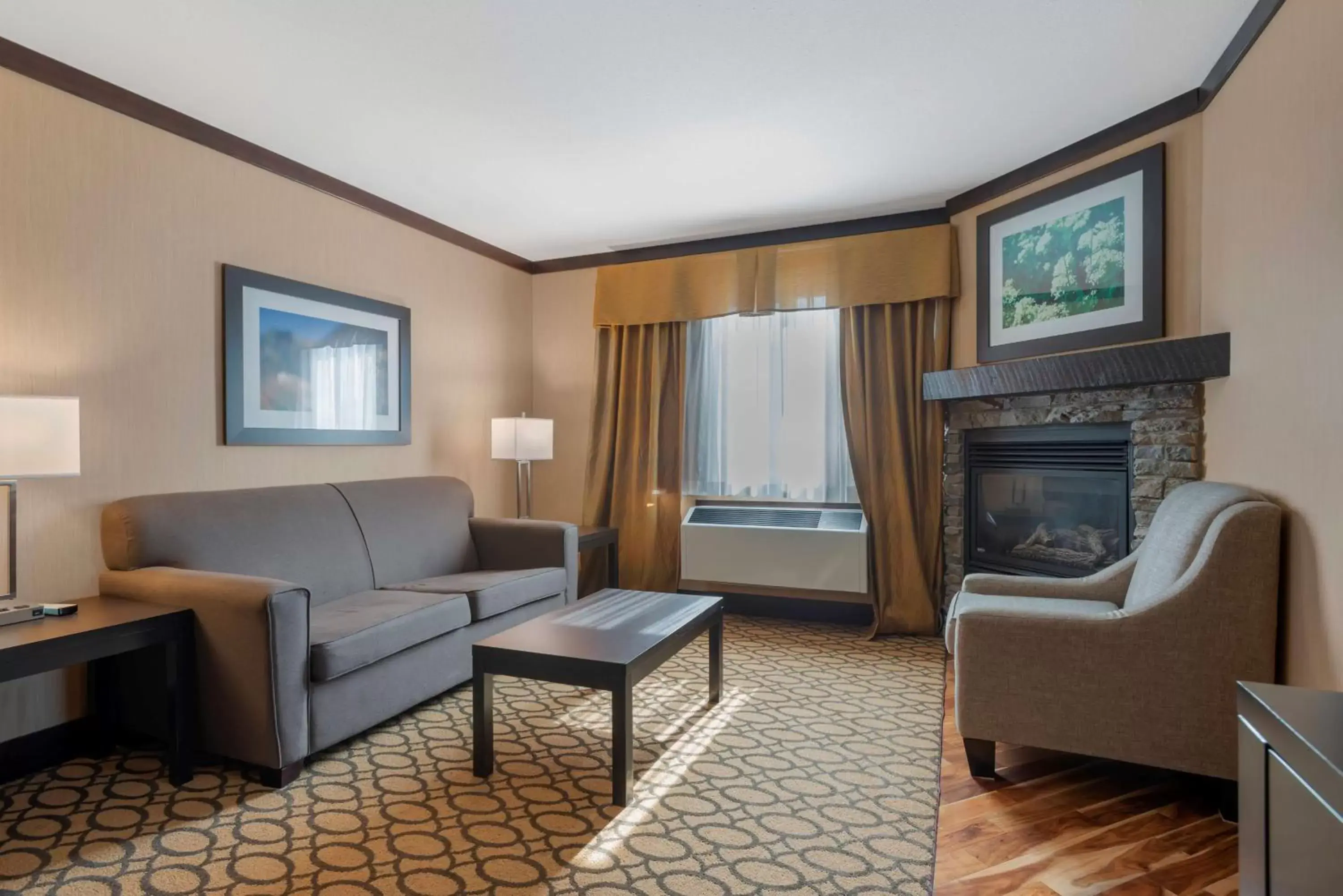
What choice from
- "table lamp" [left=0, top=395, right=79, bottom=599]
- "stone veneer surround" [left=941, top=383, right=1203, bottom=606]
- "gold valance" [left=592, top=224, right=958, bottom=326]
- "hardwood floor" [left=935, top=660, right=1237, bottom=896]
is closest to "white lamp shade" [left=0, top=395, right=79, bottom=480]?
"table lamp" [left=0, top=395, right=79, bottom=599]

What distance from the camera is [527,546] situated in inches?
154

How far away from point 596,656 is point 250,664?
1.09m

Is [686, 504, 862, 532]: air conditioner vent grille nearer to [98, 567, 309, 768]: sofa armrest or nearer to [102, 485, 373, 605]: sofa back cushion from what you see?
[102, 485, 373, 605]: sofa back cushion

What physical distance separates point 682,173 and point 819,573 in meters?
2.34

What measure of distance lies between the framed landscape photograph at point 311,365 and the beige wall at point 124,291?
0.07 m

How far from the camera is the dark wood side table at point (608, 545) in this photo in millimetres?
4426

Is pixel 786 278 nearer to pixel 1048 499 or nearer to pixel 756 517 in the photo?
pixel 756 517

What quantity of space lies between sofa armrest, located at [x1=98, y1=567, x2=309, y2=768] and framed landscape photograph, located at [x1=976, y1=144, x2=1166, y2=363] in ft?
11.1

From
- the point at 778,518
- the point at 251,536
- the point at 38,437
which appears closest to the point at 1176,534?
the point at 778,518

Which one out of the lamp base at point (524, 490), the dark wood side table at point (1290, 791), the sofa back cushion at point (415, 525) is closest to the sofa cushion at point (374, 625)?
the sofa back cushion at point (415, 525)

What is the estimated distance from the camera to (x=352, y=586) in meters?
3.29

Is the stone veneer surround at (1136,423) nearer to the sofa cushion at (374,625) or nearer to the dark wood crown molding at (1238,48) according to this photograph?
the dark wood crown molding at (1238,48)

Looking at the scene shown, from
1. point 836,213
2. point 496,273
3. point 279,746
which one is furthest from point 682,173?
point 279,746

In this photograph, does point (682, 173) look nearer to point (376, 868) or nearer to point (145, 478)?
point (145, 478)
